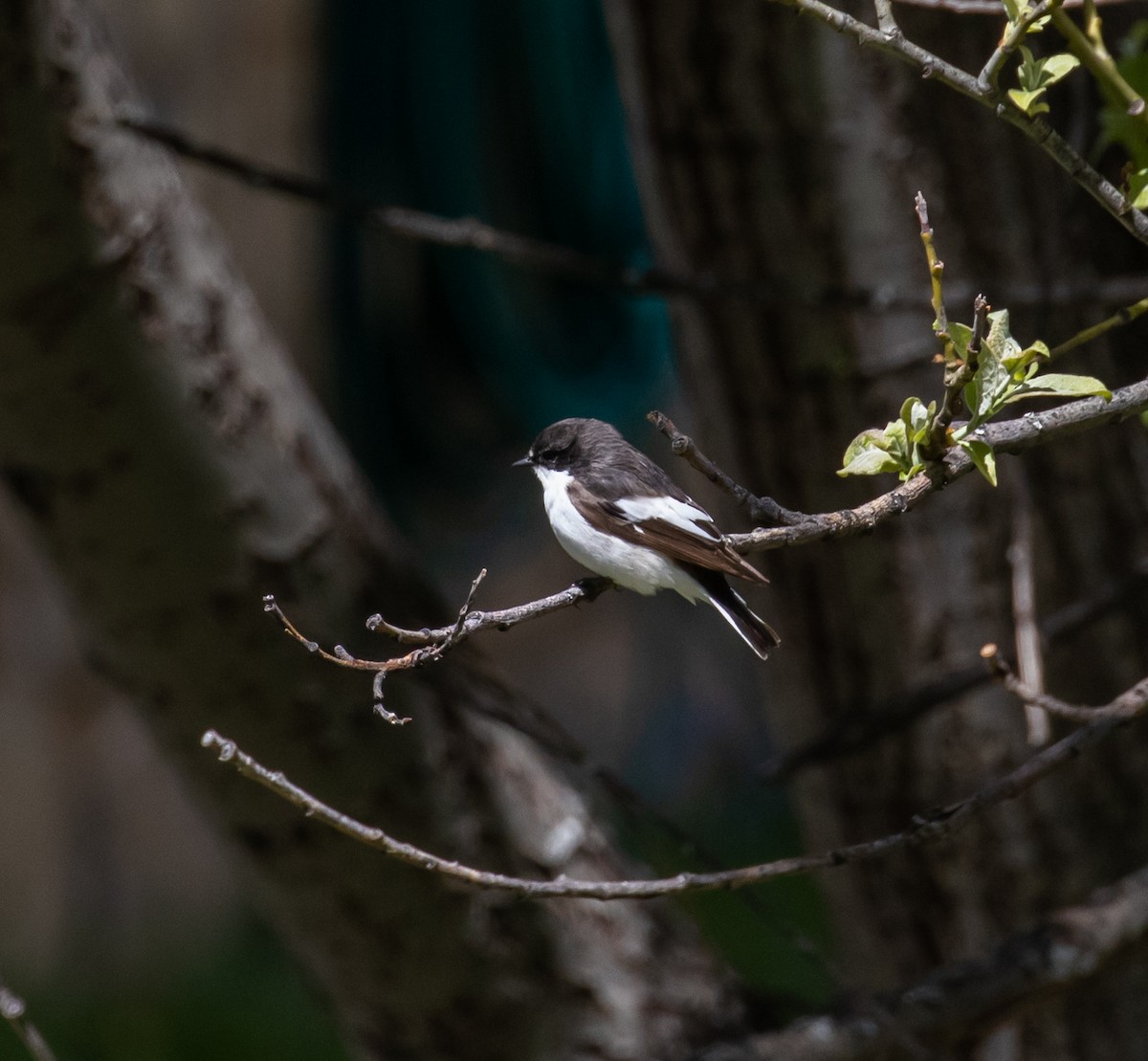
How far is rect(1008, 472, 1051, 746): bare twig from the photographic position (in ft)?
5.25

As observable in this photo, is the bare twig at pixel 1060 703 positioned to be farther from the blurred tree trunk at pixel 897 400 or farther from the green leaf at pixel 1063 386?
the blurred tree trunk at pixel 897 400

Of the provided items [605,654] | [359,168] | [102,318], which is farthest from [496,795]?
[605,654]

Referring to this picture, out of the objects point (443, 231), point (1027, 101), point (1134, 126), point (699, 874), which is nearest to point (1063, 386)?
point (1027, 101)

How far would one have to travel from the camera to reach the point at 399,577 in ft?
7.41

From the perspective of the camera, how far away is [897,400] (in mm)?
2197

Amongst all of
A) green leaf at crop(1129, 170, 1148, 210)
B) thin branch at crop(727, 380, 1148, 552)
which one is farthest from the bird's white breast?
green leaf at crop(1129, 170, 1148, 210)

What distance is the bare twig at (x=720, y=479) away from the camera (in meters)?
0.87

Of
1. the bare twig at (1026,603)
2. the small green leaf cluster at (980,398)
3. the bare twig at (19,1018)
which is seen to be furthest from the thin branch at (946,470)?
the bare twig at (19,1018)

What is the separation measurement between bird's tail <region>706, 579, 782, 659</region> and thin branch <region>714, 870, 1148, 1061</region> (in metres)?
0.71

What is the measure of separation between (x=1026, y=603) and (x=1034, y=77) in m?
0.91

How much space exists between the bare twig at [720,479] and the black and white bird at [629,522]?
37 centimetres

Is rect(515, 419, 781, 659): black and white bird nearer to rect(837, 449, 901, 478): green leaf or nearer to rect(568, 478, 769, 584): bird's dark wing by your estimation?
rect(568, 478, 769, 584): bird's dark wing

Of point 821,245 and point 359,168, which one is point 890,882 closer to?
point 821,245

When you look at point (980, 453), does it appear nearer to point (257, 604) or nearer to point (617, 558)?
point (617, 558)
